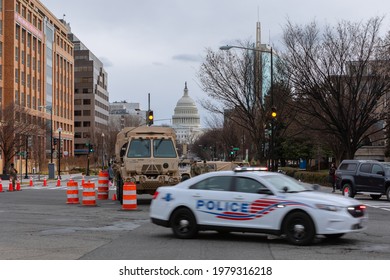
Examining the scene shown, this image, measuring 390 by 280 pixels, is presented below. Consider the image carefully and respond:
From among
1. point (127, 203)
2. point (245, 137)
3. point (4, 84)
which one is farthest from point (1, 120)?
point (127, 203)

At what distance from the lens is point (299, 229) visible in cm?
1110

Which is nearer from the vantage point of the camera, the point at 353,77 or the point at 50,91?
the point at 353,77

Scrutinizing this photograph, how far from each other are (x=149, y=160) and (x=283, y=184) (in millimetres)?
11036

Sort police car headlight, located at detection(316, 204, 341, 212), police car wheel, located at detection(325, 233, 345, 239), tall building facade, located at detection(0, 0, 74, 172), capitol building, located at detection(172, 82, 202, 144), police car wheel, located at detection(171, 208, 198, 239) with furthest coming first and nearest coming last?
1. capitol building, located at detection(172, 82, 202, 144)
2. tall building facade, located at detection(0, 0, 74, 172)
3. police car wheel, located at detection(171, 208, 198, 239)
4. police car wheel, located at detection(325, 233, 345, 239)
5. police car headlight, located at detection(316, 204, 341, 212)

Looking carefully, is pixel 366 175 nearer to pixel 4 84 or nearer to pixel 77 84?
pixel 4 84

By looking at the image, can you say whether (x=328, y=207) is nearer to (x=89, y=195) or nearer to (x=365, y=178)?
(x=89, y=195)

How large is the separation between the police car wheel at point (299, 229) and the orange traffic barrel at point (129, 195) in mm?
8402

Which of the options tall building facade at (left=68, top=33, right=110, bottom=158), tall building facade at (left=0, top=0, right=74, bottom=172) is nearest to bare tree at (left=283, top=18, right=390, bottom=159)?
tall building facade at (left=0, top=0, right=74, bottom=172)

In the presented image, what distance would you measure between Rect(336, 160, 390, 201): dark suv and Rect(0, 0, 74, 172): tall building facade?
138 feet

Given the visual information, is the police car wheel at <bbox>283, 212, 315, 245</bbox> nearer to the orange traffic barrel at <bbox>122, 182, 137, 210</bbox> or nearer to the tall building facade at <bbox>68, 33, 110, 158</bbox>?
the orange traffic barrel at <bbox>122, 182, 137, 210</bbox>

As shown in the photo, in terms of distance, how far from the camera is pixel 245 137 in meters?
67.2

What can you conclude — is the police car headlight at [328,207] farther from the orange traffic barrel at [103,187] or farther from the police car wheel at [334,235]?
the orange traffic barrel at [103,187]

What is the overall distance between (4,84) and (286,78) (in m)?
51.9

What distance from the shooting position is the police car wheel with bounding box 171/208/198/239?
39.9 ft
